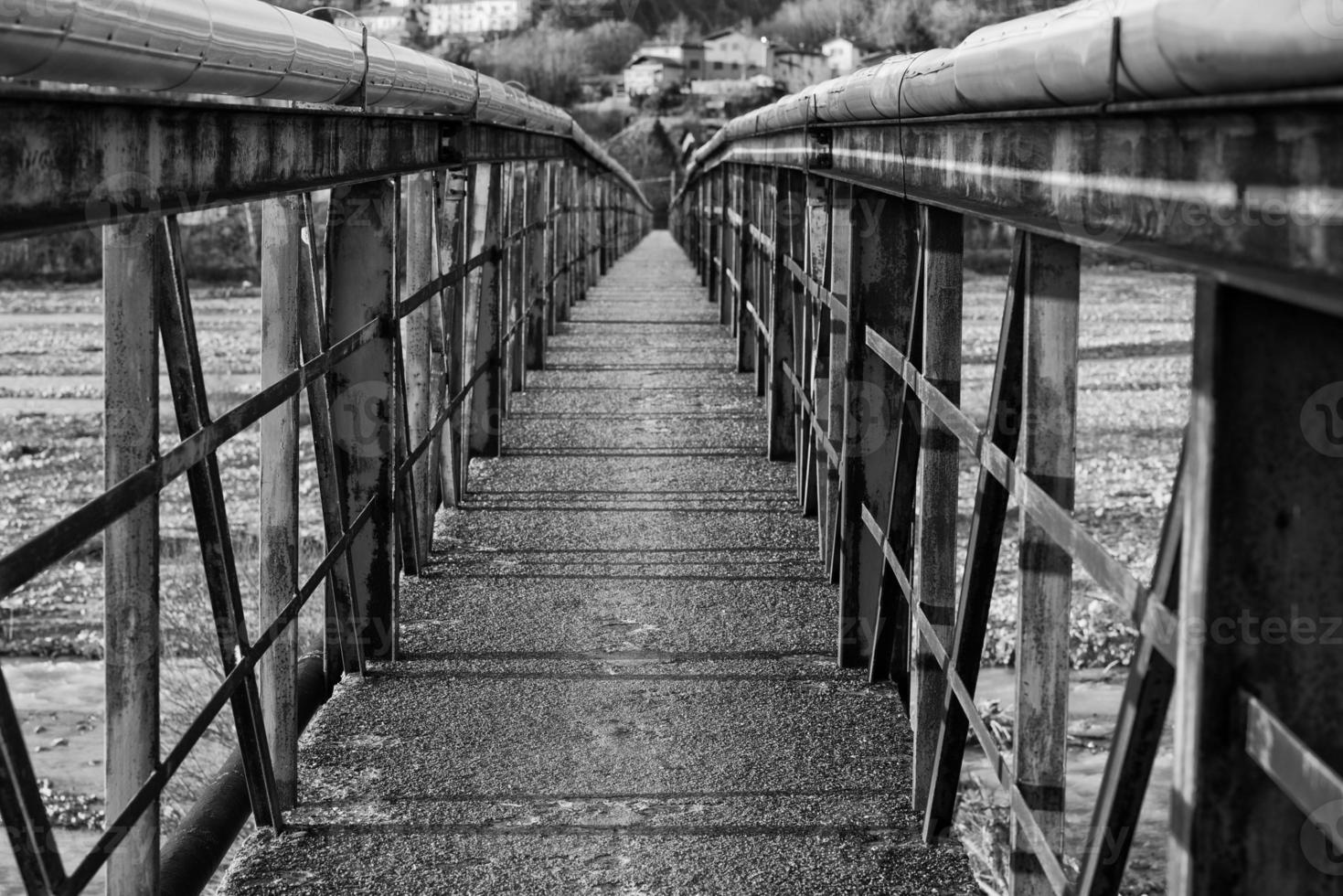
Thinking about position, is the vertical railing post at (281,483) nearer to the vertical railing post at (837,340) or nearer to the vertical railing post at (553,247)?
the vertical railing post at (837,340)

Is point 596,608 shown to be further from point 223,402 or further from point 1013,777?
point 223,402

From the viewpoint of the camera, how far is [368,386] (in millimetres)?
4465

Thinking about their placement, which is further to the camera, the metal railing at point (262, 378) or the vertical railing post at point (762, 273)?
the vertical railing post at point (762, 273)

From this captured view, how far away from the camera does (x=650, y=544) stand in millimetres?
6035

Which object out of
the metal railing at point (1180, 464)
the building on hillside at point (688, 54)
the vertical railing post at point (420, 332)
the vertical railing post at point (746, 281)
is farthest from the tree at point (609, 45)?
the metal railing at point (1180, 464)

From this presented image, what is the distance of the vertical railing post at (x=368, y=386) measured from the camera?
434 centimetres

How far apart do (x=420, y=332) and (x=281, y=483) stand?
2.08m

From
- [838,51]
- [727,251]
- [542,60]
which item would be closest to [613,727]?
[727,251]

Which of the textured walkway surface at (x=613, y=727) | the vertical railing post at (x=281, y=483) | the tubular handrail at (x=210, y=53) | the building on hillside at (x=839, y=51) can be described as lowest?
the textured walkway surface at (x=613, y=727)

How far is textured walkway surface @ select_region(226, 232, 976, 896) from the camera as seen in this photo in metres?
3.37

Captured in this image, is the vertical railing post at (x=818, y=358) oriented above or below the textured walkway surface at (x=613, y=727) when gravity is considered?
above

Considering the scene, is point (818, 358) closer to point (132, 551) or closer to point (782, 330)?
point (782, 330)

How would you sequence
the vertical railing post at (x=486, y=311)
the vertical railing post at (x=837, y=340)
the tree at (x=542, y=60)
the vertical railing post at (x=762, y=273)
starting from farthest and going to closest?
the tree at (x=542, y=60), the vertical railing post at (x=762, y=273), the vertical railing post at (x=486, y=311), the vertical railing post at (x=837, y=340)

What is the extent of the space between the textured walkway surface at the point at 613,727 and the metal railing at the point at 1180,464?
0.87 ft
